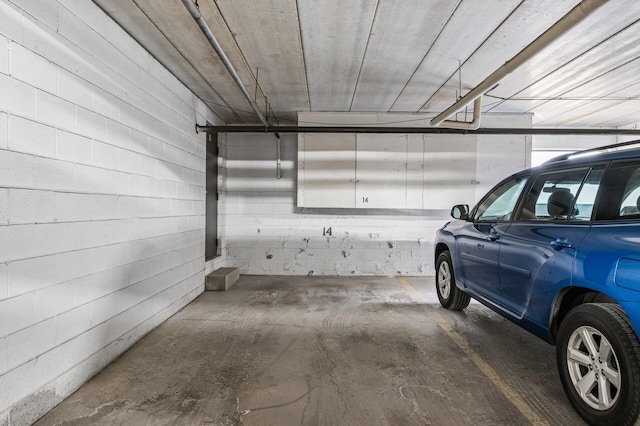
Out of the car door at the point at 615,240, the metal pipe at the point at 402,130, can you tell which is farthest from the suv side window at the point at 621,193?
the metal pipe at the point at 402,130

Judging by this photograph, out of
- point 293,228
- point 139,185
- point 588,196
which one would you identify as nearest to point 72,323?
point 139,185

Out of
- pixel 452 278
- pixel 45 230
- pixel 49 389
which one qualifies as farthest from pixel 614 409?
pixel 45 230

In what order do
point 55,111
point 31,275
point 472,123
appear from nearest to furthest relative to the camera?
point 31,275
point 55,111
point 472,123

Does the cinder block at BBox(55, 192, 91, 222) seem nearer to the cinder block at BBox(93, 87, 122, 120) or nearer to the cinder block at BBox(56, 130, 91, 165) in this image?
the cinder block at BBox(56, 130, 91, 165)

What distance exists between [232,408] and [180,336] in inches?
60.7

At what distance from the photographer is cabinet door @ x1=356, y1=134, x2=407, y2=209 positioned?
20.0 ft

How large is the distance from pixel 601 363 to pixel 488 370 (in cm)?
97

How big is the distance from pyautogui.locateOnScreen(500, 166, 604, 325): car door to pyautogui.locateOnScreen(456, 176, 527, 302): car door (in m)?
0.14

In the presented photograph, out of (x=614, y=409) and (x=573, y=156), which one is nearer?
(x=614, y=409)

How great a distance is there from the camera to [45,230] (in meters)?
2.24

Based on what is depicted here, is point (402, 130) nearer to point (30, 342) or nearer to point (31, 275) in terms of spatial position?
point (31, 275)

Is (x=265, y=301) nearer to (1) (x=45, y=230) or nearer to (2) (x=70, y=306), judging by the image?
(2) (x=70, y=306)

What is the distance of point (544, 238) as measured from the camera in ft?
8.00

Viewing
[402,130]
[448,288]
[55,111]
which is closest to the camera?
[55,111]
